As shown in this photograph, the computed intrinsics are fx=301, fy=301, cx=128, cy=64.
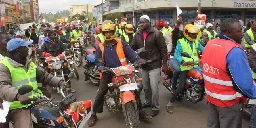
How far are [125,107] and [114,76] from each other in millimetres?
562

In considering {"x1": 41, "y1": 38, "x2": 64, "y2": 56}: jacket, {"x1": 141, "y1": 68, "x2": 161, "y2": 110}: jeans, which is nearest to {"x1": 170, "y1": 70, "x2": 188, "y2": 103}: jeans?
{"x1": 141, "y1": 68, "x2": 161, "y2": 110}: jeans

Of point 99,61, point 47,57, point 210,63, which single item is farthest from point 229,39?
point 47,57

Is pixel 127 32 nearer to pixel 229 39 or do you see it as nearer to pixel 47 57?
pixel 47 57

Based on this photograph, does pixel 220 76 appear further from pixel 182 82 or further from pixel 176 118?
pixel 182 82

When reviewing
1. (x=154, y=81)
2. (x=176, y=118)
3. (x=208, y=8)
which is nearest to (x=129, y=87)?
(x=154, y=81)

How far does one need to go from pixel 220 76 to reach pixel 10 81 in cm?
→ 239

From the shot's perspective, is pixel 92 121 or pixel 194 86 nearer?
pixel 92 121

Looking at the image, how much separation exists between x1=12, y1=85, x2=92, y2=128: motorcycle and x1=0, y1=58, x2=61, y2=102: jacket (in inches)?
10.3

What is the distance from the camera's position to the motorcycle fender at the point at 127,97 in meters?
4.77

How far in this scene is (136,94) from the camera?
530 centimetres

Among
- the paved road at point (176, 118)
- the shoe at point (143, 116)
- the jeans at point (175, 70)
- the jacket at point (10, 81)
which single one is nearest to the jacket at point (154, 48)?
the jeans at point (175, 70)

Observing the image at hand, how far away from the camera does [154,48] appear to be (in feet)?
20.0

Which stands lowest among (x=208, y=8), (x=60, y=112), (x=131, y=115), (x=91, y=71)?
(x=131, y=115)

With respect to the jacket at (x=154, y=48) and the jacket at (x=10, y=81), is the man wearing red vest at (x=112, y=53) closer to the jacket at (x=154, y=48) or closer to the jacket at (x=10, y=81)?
the jacket at (x=154, y=48)
